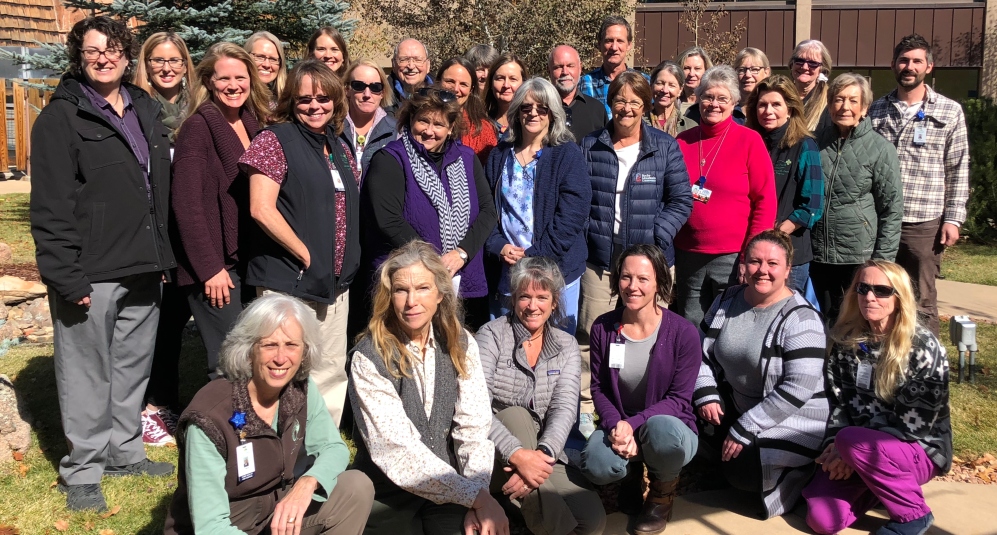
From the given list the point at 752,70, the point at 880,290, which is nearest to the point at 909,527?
the point at 880,290

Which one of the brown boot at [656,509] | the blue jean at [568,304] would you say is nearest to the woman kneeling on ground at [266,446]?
the brown boot at [656,509]

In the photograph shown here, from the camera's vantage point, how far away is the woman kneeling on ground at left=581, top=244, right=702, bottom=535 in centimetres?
396

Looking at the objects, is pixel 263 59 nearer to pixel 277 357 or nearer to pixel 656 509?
pixel 277 357

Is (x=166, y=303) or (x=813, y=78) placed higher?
(x=813, y=78)

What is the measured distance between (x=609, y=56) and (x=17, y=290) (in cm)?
590

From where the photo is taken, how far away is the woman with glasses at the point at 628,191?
4887 mm

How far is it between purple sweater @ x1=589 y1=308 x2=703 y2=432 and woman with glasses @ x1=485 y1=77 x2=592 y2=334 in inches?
24.6

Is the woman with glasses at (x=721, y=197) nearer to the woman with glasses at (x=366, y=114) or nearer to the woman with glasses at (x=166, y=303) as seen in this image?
the woman with glasses at (x=366, y=114)

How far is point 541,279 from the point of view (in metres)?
4.14

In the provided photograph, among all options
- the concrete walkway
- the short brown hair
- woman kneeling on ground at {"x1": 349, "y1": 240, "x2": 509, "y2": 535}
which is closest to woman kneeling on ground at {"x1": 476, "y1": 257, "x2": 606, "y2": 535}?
woman kneeling on ground at {"x1": 349, "y1": 240, "x2": 509, "y2": 535}

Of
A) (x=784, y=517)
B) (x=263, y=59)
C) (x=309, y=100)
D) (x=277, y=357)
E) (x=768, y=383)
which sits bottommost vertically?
(x=784, y=517)

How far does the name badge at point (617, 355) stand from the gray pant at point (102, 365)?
230 cm

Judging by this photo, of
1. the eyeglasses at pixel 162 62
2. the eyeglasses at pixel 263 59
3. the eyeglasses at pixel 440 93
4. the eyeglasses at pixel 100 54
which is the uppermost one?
the eyeglasses at pixel 263 59

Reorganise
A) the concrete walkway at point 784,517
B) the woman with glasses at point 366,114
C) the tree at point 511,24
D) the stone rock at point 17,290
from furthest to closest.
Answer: the tree at point 511,24, the stone rock at point 17,290, the woman with glasses at point 366,114, the concrete walkway at point 784,517
